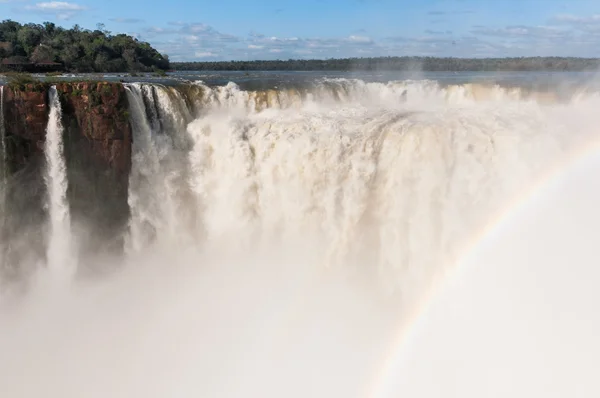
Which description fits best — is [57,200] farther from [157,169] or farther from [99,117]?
[157,169]

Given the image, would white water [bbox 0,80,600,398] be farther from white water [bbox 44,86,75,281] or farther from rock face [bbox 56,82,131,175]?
white water [bbox 44,86,75,281]

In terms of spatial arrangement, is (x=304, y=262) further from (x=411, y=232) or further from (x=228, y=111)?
(x=228, y=111)

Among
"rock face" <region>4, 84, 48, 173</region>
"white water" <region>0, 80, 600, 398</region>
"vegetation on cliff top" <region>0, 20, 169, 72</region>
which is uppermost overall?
"vegetation on cliff top" <region>0, 20, 169, 72</region>

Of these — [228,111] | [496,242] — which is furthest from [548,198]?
[228,111]

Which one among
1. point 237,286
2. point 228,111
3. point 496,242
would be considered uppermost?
point 228,111

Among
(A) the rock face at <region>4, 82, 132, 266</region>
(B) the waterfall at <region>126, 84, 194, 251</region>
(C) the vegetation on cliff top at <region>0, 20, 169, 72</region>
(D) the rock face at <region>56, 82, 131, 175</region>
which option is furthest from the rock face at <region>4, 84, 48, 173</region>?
(C) the vegetation on cliff top at <region>0, 20, 169, 72</region>

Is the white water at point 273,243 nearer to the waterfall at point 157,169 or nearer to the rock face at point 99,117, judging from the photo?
the waterfall at point 157,169
